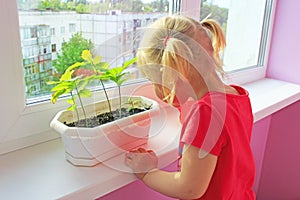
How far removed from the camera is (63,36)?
83cm

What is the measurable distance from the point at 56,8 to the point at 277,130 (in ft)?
4.12

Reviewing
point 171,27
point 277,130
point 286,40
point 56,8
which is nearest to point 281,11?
point 286,40

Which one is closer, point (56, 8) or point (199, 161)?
point (199, 161)

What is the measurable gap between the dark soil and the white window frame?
0.33ft

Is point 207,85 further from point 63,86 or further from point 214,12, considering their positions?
point 214,12

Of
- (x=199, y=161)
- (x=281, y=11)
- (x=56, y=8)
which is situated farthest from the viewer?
(x=281, y=11)

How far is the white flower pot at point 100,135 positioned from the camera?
2.30 ft

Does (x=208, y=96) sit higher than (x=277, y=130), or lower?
higher

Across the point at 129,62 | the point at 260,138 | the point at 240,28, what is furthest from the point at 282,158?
the point at 129,62

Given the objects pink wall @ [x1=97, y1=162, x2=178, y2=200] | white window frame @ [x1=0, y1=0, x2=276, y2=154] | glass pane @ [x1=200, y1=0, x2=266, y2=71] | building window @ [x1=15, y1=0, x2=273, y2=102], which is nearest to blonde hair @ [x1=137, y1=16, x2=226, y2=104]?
building window @ [x1=15, y1=0, x2=273, y2=102]

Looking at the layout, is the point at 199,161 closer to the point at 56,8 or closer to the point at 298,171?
the point at 56,8

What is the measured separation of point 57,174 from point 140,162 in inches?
7.2

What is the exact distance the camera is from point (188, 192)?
0.69 m

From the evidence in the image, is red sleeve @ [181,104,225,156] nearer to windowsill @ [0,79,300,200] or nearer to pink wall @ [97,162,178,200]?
windowsill @ [0,79,300,200]
